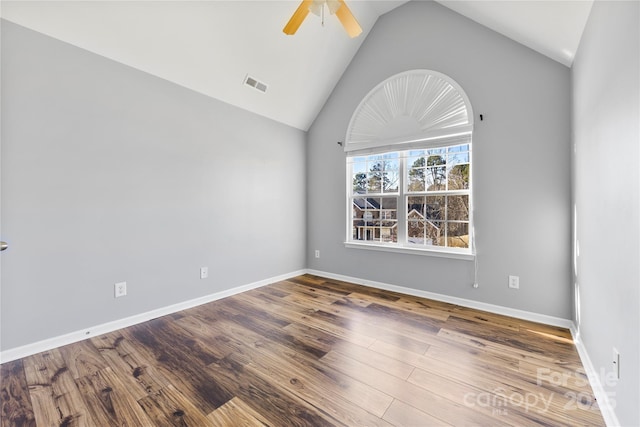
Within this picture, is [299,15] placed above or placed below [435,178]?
above

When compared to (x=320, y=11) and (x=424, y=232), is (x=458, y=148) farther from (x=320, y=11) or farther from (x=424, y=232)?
(x=320, y=11)

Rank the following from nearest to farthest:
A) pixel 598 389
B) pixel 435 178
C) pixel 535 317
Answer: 1. pixel 598 389
2. pixel 535 317
3. pixel 435 178

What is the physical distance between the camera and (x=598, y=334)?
5.09 feet

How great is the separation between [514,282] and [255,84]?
11.8 ft

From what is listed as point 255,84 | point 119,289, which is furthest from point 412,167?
point 119,289

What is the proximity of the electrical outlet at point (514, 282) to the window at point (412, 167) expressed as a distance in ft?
1.49

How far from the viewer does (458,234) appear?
119 inches

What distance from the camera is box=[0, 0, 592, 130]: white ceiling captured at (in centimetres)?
198

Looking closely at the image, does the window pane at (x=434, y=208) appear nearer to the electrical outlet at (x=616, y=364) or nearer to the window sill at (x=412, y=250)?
the window sill at (x=412, y=250)

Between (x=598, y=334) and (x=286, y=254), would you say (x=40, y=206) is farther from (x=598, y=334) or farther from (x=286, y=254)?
(x=598, y=334)

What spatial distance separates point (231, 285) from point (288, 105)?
2549mm

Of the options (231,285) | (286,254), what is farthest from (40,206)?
(286,254)

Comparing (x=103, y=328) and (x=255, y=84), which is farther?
(x=255, y=84)

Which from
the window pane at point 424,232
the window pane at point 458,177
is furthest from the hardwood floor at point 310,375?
the window pane at point 458,177
